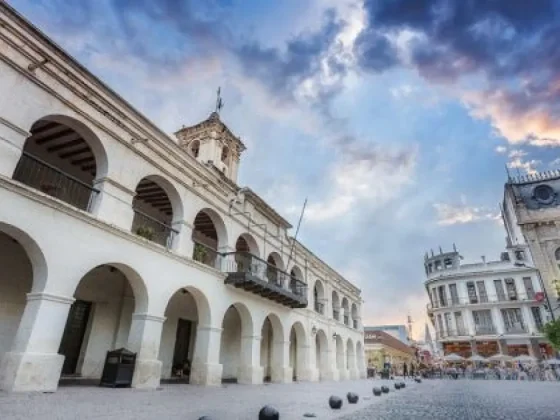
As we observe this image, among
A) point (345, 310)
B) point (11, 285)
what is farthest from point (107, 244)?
point (345, 310)

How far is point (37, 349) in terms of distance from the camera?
283 inches

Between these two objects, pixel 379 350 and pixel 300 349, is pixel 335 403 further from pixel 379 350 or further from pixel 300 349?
pixel 379 350

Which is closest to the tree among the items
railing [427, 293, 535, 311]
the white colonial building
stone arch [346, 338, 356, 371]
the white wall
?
stone arch [346, 338, 356, 371]

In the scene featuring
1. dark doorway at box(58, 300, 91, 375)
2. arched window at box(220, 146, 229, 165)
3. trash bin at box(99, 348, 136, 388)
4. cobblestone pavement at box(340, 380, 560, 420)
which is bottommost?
cobblestone pavement at box(340, 380, 560, 420)

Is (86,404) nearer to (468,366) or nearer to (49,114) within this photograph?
(49,114)

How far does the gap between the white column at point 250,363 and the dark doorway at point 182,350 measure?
8.17 ft

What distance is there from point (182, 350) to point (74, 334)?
205 inches

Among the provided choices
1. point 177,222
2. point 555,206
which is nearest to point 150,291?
point 177,222

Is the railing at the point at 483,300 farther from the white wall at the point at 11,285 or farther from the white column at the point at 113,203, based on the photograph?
→ the white wall at the point at 11,285

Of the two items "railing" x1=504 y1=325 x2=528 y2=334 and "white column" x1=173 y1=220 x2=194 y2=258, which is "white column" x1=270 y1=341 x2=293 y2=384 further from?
"railing" x1=504 y1=325 x2=528 y2=334

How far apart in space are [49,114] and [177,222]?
4941 mm

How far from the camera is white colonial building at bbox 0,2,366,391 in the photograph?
7602 mm

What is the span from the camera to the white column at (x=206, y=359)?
452 inches

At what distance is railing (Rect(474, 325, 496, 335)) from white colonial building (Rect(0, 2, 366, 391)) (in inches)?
1160
